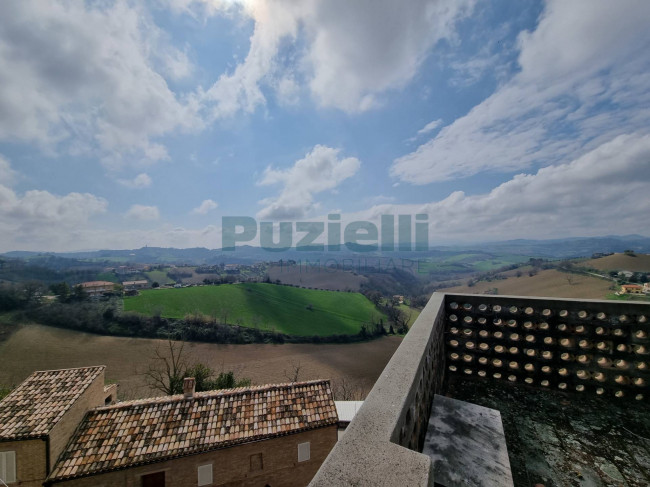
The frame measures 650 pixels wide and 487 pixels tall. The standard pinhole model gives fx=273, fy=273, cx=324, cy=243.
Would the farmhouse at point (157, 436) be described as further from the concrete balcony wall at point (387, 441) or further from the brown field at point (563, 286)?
the brown field at point (563, 286)

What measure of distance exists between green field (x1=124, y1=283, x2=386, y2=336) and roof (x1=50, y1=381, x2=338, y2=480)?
35.9 m

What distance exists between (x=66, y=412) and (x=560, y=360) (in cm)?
1342

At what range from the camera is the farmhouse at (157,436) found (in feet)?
27.2

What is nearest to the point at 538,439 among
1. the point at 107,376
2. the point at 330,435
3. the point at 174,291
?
the point at 330,435

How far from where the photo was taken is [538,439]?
280cm

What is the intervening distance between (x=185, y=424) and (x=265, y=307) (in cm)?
4377

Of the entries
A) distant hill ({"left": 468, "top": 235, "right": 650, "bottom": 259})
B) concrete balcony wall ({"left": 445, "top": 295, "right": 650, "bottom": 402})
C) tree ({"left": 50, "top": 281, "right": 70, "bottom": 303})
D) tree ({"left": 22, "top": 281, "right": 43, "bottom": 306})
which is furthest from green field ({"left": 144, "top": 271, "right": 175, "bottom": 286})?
distant hill ({"left": 468, "top": 235, "right": 650, "bottom": 259})

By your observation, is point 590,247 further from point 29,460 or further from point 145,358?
point 29,460

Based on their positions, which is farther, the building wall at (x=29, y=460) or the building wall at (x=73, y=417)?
the building wall at (x=73, y=417)

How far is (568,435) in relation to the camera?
286cm

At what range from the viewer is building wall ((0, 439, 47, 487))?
8.05m

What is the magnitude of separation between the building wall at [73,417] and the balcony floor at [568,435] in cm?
1180

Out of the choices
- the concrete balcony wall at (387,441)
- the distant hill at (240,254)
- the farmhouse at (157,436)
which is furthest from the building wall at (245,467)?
the distant hill at (240,254)

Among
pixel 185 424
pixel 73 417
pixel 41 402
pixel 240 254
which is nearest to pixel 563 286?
pixel 185 424
